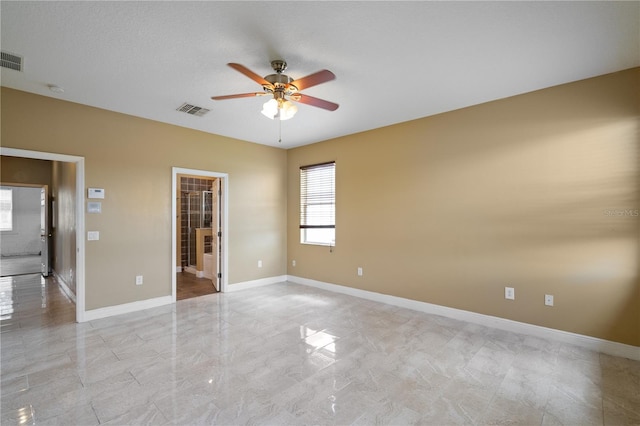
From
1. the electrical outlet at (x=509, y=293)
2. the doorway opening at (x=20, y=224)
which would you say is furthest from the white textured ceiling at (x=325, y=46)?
the doorway opening at (x=20, y=224)

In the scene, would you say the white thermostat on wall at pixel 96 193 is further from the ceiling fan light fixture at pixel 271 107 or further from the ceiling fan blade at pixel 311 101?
the ceiling fan blade at pixel 311 101

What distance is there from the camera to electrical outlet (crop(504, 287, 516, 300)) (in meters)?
3.50

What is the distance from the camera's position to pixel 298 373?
259cm

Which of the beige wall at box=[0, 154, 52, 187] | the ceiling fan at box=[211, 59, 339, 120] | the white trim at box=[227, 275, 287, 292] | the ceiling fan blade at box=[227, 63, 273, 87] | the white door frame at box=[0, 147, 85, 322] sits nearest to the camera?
the ceiling fan blade at box=[227, 63, 273, 87]

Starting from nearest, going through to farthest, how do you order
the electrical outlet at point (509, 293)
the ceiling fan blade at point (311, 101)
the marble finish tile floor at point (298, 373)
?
the marble finish tile floor at point (298, 373) < the ceiling fan blade at point (311, 101) < the electrical outlet at point (509, 293)

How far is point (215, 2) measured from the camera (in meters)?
1.98

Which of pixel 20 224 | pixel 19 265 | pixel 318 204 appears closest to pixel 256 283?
pixel 318 204

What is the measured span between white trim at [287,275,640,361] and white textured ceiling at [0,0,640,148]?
8.95 ft

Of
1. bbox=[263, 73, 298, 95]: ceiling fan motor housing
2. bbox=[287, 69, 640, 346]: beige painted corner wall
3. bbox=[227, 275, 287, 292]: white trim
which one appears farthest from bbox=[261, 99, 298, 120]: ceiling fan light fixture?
bbox=[227, 275, 287, 292]: white trim

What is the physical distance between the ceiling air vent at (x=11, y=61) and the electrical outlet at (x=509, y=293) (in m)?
5.60

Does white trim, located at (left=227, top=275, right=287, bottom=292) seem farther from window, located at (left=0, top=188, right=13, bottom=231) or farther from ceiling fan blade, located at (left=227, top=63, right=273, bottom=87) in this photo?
window, located at (left=0, top=188, right=13, bottom=231)

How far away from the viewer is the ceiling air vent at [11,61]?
2621mm

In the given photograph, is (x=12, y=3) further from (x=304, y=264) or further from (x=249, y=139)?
(x=304, y=264)

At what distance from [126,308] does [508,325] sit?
5.10 metres
